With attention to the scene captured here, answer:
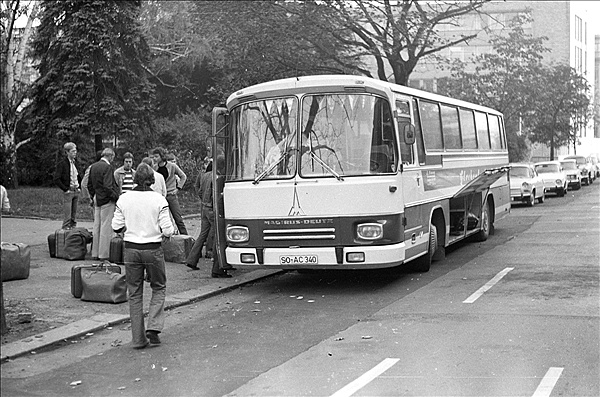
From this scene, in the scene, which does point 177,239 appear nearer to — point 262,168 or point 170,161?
point 170,161

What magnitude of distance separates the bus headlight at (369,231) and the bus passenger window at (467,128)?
6085mm

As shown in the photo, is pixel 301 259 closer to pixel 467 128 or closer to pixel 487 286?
pixel 487 286

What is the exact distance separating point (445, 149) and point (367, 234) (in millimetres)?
4449

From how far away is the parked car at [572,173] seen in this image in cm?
4541

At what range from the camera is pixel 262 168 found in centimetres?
1238

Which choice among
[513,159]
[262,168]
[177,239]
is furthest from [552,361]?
[513,159]

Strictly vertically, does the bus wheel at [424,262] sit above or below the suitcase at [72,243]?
below

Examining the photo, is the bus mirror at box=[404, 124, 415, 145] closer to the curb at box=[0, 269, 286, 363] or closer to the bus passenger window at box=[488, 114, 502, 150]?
the curb at box=[0, 269, 286, 363]

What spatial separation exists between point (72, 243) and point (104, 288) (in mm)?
4196

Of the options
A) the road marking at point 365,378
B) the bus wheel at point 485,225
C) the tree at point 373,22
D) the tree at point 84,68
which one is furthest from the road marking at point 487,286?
the tree at point 84,68

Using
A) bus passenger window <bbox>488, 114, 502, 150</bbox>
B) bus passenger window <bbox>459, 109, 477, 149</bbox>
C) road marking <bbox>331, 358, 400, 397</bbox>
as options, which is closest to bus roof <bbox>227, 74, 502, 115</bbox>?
bus passenger window <bbox>459, 109, 477, 149</bbox>

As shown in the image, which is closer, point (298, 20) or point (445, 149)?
point (445, 149)

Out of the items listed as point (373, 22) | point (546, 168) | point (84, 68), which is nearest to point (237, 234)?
point (373, 22)

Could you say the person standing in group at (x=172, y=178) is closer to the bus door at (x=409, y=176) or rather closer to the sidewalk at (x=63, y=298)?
the sidewalk at (x=63, y=298)
